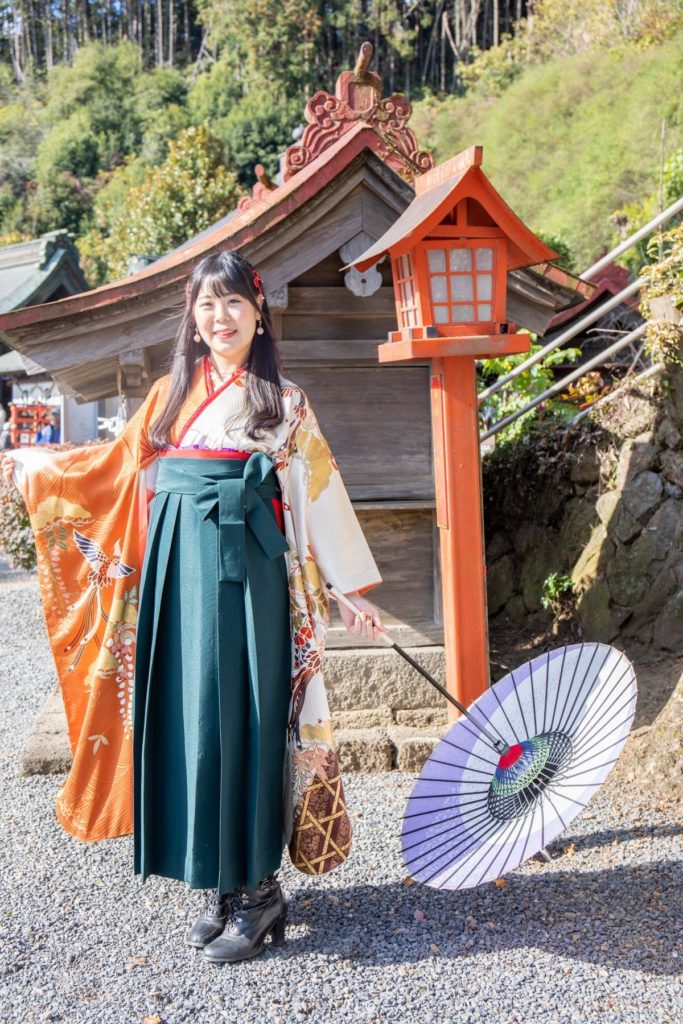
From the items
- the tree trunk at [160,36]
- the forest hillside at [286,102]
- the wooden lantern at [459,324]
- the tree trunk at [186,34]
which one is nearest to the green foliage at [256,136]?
the forest hillside at [286,102]

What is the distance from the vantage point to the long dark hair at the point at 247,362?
2.62 meters

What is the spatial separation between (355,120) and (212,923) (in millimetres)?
3525

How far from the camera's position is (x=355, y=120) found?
172 inches

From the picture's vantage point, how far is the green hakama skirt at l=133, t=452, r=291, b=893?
8.41 feet

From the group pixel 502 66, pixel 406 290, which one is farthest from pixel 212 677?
pixel 502 66

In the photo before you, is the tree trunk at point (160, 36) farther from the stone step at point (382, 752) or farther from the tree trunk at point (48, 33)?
the stone step at point (382, 752)

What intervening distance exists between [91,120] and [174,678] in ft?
139

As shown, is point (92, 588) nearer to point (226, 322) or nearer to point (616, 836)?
point (226, 322)

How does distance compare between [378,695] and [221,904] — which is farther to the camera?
[378,695]

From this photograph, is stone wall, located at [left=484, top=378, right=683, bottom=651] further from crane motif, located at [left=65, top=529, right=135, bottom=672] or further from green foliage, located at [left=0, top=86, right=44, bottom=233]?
green foliage, located at [left=0, top=86, right=44, bottom=233]

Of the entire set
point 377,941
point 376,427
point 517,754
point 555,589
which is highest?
point 376,427

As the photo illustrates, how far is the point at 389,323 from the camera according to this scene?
4.44 m

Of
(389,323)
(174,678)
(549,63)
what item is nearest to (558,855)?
(174,678)

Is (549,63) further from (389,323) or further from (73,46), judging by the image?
(73,46)
